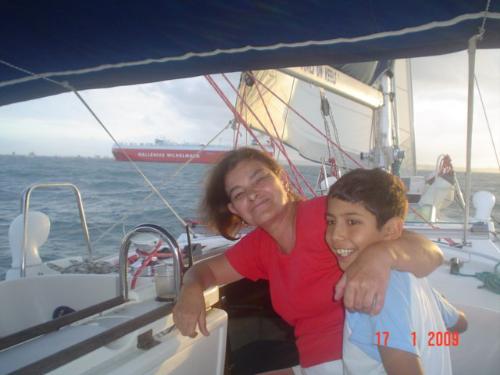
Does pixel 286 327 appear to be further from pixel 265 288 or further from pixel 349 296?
pixel 349 296

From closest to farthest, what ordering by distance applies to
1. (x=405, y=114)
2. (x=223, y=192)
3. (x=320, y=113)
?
(x=223, y=192)
(x=405, y=114)
(x=320, y=113)

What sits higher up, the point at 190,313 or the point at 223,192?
the point at 223,192

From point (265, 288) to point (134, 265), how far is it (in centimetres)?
83

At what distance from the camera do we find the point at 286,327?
8.14 ft

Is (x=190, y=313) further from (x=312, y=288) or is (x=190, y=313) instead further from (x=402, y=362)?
(x=402, y=362)

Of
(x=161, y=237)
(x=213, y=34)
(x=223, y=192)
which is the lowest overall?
(x=161, y=237)

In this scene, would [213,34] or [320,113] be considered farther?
[320,113]

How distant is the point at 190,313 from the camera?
4.35 ft

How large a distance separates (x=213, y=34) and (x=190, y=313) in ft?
3.41

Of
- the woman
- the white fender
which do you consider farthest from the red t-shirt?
the white fender

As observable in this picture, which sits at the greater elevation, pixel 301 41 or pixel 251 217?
pixel 301 41

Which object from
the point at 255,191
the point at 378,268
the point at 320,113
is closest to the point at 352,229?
the point at 378,268

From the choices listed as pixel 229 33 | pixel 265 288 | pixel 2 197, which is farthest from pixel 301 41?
pixel 2 197
